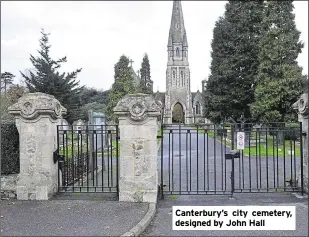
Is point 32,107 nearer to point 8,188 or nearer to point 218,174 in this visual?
point 8,188

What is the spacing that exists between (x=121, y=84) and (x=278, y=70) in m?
14.0

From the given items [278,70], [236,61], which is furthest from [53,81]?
[278,70]

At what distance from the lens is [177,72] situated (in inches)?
3278

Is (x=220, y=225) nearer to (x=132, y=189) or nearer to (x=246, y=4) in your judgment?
(x=132, y=189)

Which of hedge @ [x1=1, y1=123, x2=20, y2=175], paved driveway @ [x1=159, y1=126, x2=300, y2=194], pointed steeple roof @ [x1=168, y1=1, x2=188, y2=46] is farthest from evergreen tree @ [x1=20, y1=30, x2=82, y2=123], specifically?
pointed steeple roof @ [x1=168, y1=1, x2=188, y2=46]

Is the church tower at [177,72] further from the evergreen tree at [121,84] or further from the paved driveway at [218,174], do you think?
the paved driveway at [218,174]

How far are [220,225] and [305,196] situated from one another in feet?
10.5

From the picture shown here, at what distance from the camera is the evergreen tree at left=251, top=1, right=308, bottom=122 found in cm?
2305

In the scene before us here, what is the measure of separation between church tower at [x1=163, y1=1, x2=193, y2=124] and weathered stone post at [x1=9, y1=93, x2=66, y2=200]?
6904 centimetres

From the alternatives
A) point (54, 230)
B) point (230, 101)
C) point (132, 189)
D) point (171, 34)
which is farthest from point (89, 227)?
point (171, 34)

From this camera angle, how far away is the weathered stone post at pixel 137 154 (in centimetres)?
754

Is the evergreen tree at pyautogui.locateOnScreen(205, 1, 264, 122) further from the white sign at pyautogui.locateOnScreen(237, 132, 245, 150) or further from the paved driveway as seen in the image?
the white sign at pyautogui.locateOnScreen(237, 132, 245, 150)

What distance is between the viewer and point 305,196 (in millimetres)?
8086

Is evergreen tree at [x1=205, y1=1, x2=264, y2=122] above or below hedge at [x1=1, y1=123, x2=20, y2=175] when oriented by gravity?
above
